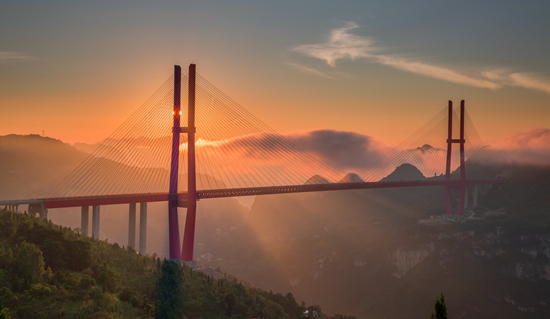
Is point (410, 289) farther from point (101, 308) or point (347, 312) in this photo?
point (101, 308)

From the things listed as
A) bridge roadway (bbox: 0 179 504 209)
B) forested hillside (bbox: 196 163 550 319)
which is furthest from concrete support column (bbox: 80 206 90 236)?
forested hillside (bbox: 196 163 550 319)

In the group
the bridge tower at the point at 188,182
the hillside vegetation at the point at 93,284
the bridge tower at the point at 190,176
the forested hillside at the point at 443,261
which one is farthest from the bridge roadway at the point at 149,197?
the forested hillside at the point at 443,261

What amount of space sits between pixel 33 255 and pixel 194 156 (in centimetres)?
2811

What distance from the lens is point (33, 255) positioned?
147ft

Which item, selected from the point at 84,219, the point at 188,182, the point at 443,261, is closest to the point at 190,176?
the point at 188,182

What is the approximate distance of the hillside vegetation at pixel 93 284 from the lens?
39888 mm

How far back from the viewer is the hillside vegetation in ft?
131

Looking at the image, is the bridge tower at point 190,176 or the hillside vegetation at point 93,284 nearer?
the hillside vegetation at point 93,284

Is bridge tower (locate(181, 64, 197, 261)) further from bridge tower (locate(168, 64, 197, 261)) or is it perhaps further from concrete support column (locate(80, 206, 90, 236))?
concrete support column (locate(80, 206, 90, 236))

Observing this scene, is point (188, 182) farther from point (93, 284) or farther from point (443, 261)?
point (443, 261)

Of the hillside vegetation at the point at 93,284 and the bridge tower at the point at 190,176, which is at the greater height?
the bridge tower at the point at 190,176

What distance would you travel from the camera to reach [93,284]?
45562 millimetres

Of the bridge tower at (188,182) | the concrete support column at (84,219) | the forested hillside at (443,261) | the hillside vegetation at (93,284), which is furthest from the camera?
the forested hillside at (443,261)

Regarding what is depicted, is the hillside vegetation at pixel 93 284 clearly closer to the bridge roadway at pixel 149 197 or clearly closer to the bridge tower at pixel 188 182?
the bridge roadway at pixel 149 197
